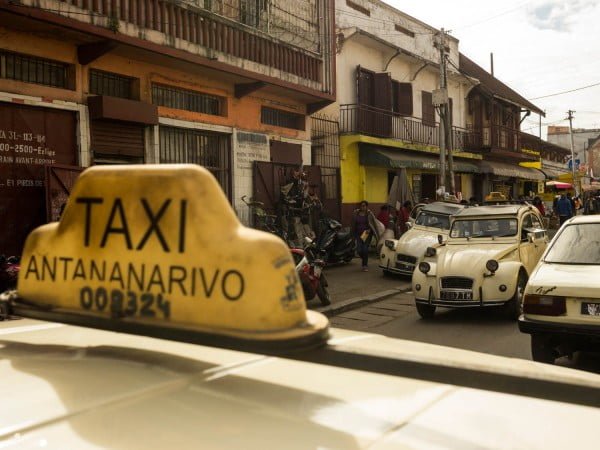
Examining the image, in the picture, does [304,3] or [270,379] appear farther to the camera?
[304,3]

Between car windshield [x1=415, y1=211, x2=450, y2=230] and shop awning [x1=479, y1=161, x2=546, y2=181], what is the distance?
1422 cm

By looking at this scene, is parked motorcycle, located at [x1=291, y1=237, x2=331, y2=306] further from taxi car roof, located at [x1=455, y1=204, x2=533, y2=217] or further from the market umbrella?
the market umbrella

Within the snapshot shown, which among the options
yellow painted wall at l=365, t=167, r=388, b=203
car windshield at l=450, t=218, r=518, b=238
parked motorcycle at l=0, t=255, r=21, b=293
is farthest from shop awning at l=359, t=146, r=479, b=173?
parked motorcycle at l=0, t=255, r=21, b=293

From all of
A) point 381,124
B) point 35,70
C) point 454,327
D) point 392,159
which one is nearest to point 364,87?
point 381,124

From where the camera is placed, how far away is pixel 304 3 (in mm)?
15781

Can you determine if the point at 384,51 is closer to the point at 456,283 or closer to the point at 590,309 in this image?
the point at 456,283

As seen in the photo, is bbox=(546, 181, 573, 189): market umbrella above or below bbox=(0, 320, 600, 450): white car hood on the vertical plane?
above

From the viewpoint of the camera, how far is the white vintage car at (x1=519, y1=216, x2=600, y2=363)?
5.10 metres

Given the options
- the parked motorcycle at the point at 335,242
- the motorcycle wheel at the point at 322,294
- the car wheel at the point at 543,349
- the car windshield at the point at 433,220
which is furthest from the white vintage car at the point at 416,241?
the car wheel at the point at 543,349

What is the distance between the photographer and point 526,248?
29.7 ft

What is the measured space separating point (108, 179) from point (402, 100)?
2069 cm

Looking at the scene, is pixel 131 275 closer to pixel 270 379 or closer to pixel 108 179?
pixel 108 179

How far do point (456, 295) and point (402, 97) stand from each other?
14.2 m

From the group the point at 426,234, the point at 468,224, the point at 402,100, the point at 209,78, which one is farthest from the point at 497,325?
the point at 402,100
